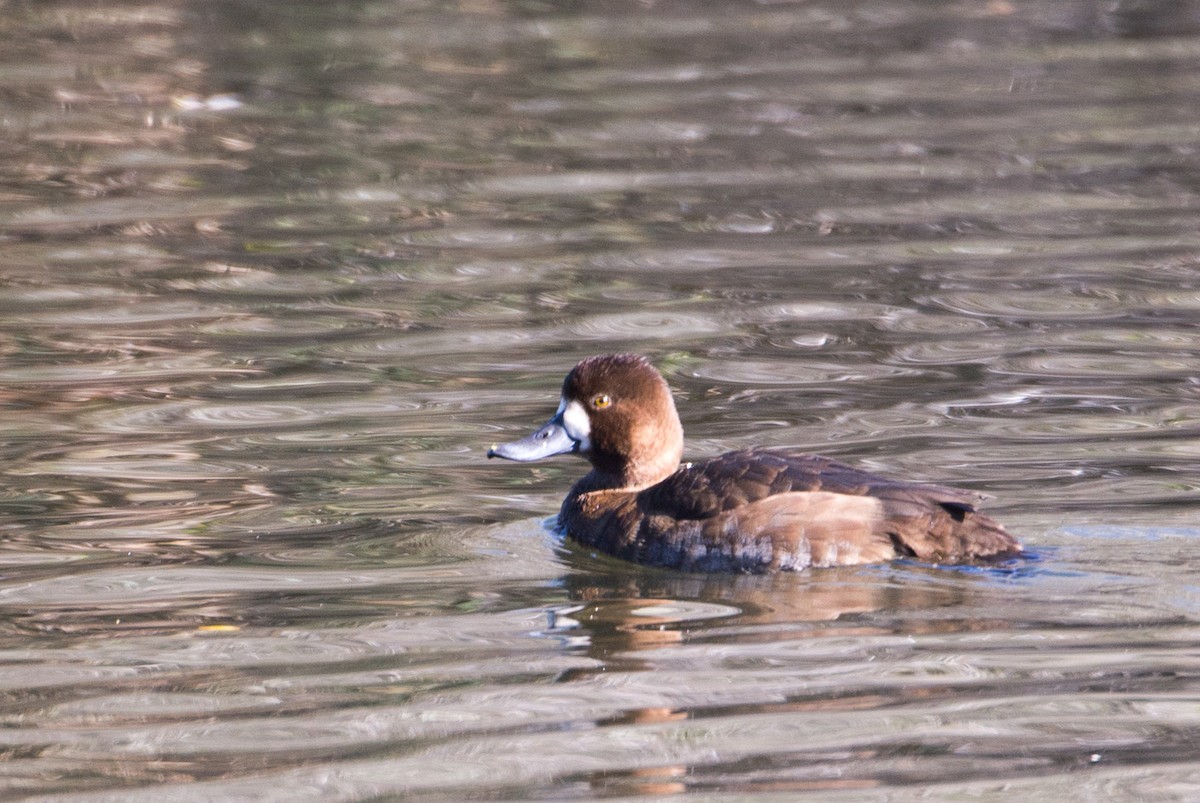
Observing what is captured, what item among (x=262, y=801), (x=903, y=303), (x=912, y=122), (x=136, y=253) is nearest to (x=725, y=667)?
(x=262, y=801)

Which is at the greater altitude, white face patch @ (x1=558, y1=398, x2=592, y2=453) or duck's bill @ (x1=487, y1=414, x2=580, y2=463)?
white face patch @ (x1=558, y1=398, x2=592, y2=453)

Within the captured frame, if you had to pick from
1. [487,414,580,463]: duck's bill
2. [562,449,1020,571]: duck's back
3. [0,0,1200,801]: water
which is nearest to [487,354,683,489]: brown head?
[487,414,580,463]: duck's bill

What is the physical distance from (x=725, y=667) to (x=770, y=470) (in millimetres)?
1165

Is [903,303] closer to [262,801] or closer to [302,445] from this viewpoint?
[302,445]

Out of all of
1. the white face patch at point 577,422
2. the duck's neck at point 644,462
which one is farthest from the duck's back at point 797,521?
the white face patch at point 577,422

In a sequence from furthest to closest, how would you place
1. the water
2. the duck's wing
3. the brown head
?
the brown head
the duck's wing
the water

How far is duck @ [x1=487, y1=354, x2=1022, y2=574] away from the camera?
249 inches

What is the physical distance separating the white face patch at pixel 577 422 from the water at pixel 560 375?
0.34 metres

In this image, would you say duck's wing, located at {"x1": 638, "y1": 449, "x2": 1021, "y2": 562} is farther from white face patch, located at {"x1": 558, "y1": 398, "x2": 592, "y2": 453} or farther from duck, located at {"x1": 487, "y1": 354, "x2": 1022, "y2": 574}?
white face patch, located at {"x1": 558, "y1": 398, "x2": 592, "y2": 453}

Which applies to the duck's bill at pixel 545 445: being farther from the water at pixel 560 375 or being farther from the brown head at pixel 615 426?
the water at pixel 560 375

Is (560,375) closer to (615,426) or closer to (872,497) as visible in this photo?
(615,426)

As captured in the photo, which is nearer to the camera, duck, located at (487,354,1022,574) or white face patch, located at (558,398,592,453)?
duck, located at (487,354,1022,574)

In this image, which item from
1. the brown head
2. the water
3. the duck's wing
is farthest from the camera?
the brown head

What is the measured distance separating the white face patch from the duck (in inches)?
2.1
